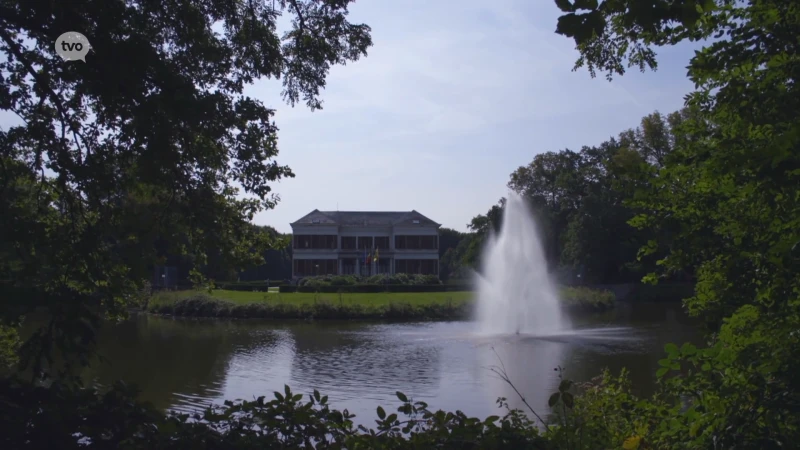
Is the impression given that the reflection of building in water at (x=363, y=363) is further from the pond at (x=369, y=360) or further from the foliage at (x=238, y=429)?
the foliage at (x=238, y=429)

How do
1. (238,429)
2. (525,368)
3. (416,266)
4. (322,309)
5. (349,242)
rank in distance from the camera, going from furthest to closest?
(349,242) → (416,266) → (322,309) → (525,368) → (238,429)

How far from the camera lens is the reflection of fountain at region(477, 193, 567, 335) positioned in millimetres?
24344

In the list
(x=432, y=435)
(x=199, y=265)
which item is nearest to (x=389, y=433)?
(x=432, y=435)

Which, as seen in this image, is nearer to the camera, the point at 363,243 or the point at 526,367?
the point at 526,367

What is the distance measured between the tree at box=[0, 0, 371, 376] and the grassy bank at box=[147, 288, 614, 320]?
22457mm

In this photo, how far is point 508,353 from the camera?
17.6m

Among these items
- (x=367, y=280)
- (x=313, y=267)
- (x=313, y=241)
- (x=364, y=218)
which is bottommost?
(x=367, y=280)

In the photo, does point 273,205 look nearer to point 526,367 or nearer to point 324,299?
point 526,367

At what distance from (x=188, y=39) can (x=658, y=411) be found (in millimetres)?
4843

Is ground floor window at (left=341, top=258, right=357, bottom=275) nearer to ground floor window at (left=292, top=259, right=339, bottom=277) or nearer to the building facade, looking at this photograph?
the building facade

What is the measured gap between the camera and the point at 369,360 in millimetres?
16500

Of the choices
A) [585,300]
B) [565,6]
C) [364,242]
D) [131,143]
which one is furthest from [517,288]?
[364,242]

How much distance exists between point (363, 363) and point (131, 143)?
1125 cm

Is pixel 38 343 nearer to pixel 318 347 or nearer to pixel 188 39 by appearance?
pixel 188 39
